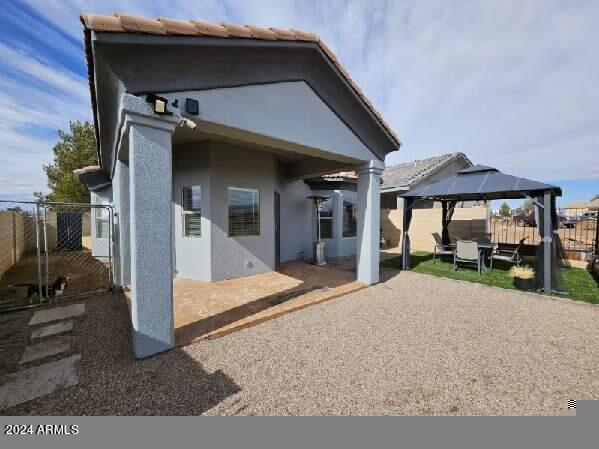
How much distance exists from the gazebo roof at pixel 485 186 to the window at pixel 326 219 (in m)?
3.33

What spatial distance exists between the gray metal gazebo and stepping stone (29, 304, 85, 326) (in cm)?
973

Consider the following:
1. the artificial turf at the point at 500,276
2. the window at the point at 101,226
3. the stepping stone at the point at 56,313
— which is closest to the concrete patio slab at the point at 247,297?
the stepping stone at the point at 56,313

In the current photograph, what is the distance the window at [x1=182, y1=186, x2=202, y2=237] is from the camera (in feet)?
23.7

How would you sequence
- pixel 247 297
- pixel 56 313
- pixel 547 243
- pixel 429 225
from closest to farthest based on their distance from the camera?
pixel 56 313 → pixel 247 297 → pixel 547 243 → pixel 429 225

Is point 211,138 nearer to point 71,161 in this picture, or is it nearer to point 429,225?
point 429,225

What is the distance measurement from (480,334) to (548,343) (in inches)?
35.9

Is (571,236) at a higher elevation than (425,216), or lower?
lower

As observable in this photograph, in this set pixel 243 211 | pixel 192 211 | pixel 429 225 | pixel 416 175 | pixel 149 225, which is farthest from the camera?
pixel 416 175

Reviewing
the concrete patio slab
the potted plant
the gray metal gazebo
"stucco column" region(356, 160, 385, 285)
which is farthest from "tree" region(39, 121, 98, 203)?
the potted plant

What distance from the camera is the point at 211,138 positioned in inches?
267

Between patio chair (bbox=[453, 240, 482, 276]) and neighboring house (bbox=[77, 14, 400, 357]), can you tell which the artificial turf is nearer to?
patio chair (bbox=[453, 240, 482, 276])

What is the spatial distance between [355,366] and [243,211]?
560cm

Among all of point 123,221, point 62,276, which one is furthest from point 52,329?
point 62,276

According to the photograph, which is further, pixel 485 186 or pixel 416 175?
pixel 416 175
